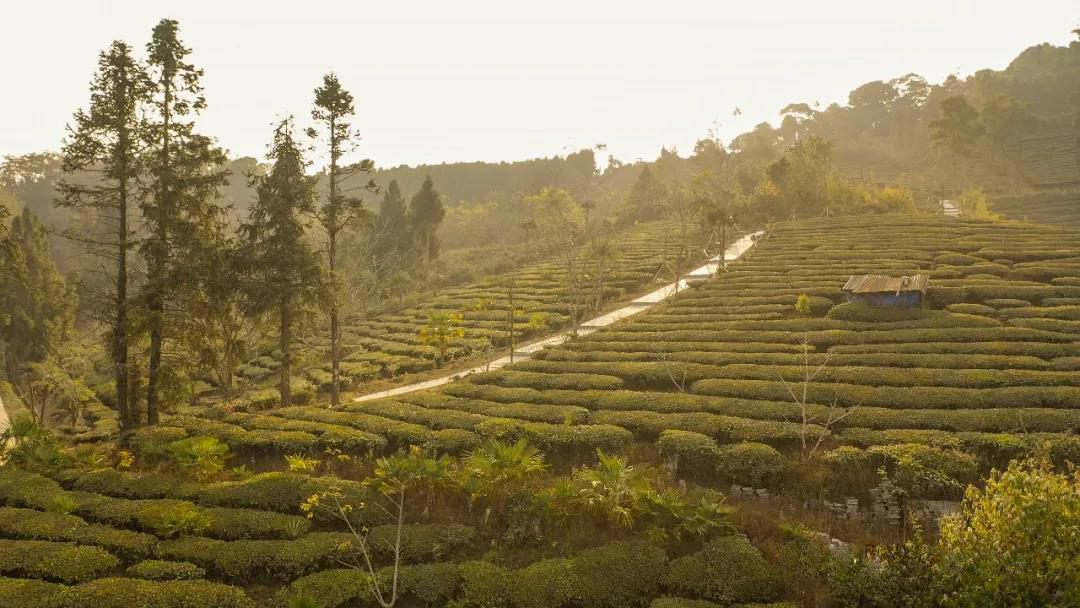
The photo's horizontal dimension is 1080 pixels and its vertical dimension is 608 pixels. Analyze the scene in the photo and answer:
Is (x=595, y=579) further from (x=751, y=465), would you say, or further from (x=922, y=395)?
(x=922, y=395)

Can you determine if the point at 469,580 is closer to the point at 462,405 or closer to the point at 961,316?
the point at 462,405

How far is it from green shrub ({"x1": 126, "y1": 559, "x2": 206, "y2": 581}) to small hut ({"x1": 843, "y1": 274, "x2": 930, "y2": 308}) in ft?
101

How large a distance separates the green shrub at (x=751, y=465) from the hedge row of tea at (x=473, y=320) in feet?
67.4

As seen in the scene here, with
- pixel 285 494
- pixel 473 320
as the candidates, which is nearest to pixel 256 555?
pixel 285 494

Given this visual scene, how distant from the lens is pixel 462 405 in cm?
2570

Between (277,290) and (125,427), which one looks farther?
(277,290)

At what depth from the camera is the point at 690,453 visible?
790 inches

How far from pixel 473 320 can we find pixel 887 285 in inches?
978

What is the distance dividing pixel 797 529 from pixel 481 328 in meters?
28.7

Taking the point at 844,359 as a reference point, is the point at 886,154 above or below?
above

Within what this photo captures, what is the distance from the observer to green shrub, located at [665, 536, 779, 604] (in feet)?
42.9

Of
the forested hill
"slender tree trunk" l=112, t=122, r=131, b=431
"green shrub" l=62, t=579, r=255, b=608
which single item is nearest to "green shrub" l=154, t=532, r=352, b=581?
"green shrub" l=62, t=579, r=255, b=608

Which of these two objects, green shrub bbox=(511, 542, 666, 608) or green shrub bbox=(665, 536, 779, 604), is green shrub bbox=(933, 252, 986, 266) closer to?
green shrub bbox=(665, 536, 779, 604)

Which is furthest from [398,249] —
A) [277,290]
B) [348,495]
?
[348,495]
